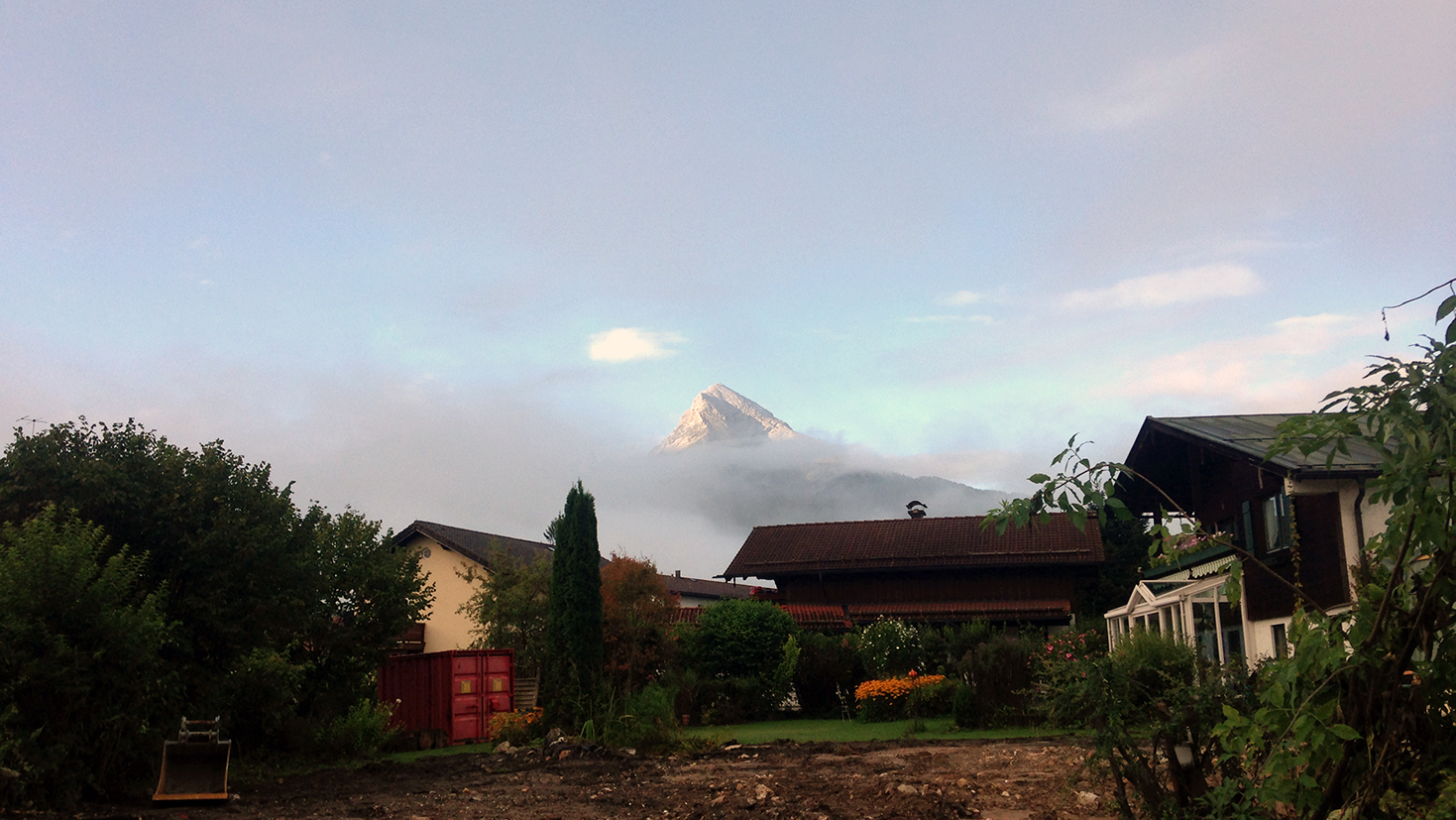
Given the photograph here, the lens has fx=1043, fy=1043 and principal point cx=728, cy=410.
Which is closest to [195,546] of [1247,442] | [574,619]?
[574,619]

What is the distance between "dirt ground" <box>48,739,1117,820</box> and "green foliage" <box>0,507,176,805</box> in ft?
2.26

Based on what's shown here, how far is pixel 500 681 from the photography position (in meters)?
23.3

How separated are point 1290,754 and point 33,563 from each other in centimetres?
1212

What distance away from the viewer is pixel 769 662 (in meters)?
26.4

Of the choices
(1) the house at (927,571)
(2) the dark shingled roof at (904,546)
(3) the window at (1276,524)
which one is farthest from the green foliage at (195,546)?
(2) the dark shingled roof at (904,546)

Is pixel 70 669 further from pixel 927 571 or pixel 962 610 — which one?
pixel 927 571

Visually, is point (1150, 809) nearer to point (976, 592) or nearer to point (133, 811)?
point (133, 811)

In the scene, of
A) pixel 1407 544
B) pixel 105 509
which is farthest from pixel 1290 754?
pixel 105 509

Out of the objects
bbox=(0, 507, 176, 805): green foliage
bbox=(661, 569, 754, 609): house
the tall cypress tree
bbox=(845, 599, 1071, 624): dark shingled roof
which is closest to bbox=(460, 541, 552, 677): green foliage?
the tall cypress tree

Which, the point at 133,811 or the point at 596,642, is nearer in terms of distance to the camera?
the point at 133,811

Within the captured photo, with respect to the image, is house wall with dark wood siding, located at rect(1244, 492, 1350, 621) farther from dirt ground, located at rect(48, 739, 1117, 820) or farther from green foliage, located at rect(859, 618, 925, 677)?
green foliage, located at rect(859, 618, 925, 677)

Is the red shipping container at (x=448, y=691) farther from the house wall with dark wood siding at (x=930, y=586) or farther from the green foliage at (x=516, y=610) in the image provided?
the house wall with dark wood siding at (x=930, y=586)

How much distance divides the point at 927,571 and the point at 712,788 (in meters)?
25.1

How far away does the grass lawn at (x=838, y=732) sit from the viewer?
18688 mm
